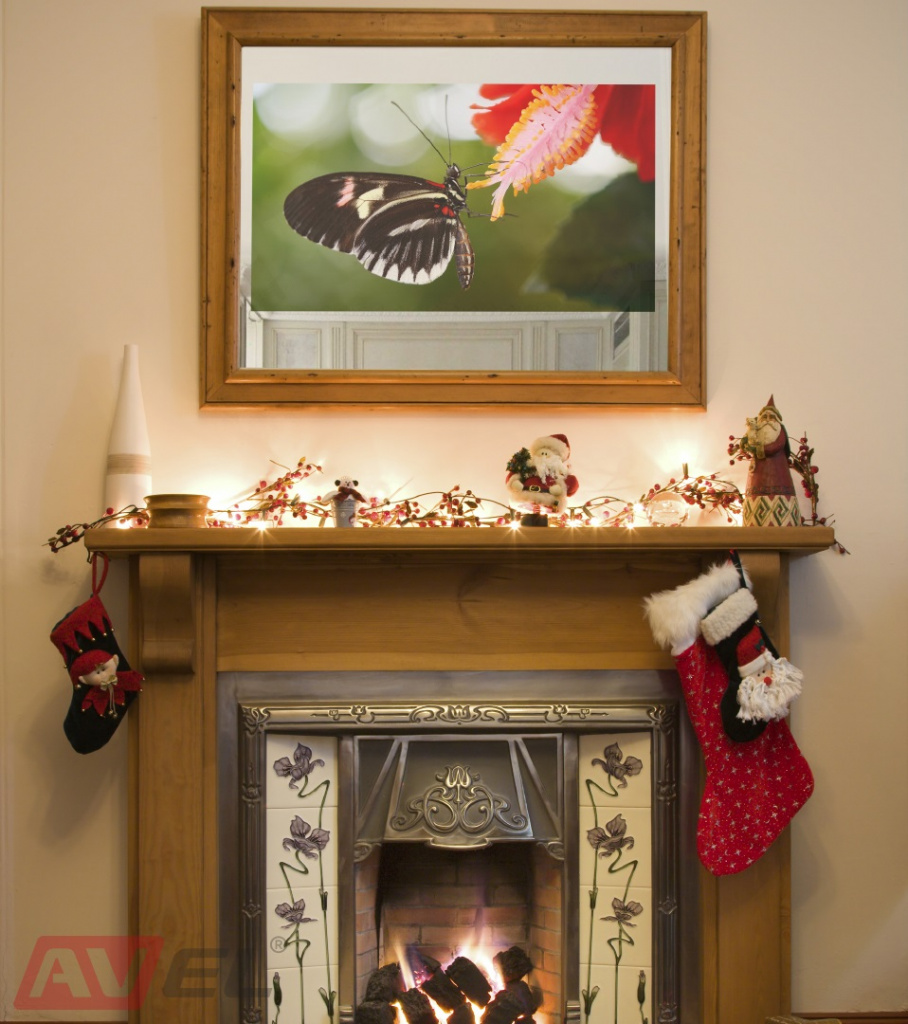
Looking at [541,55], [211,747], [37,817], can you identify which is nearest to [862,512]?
[541,55]

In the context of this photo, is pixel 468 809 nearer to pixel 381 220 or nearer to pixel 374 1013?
pixel 374 1013

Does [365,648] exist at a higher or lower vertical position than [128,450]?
lower

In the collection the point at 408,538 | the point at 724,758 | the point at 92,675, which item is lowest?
the point at 724,758

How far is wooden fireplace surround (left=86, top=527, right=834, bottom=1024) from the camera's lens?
190 cm

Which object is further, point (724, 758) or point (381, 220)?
point (381, 220)

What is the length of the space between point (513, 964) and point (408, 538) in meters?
1.07

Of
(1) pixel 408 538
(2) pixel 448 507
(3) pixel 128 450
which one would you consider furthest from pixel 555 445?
(3) pixel 128 450

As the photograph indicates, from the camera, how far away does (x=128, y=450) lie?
6.40 ft

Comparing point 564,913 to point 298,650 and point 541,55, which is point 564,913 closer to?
point 298,650

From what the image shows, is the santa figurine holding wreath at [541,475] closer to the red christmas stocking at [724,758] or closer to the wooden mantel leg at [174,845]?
the red christmas stocking at [724,758]

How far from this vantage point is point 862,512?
2.05 metres

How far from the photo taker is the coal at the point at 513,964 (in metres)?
1.99

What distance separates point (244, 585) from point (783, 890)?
142 centimetres

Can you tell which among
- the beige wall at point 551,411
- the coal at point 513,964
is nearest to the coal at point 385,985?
the coal at point 513,964
